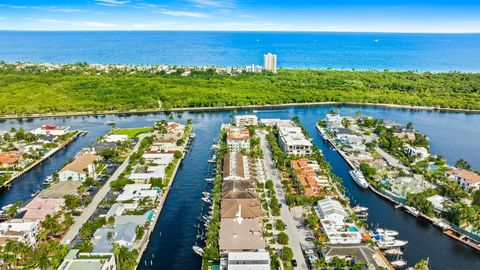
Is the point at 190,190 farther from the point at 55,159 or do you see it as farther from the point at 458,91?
the point at 458,91

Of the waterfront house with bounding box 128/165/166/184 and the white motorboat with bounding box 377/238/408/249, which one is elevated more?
the waterfront house with bounding box 128/165/166/184

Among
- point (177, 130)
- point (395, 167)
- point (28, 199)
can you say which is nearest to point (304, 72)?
point (177, 130)

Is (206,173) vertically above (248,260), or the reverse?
(206,173)

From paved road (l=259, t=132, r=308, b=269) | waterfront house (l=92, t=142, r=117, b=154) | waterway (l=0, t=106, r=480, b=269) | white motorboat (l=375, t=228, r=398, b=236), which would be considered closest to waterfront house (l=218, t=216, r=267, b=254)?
paved road (l=259, t=132, r=308, b=269)

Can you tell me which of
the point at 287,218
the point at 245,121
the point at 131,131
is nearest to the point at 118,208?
the point at 287,218

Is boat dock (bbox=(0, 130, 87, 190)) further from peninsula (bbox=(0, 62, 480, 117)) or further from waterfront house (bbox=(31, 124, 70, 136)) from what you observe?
peninsula (bbox=(0, 62, 480, 117))

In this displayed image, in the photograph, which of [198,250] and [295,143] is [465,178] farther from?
[198,250]
